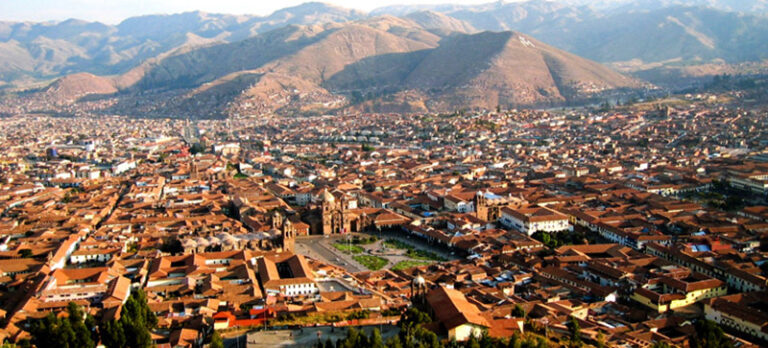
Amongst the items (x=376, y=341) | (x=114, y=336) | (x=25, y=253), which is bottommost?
(x=25, y=253)

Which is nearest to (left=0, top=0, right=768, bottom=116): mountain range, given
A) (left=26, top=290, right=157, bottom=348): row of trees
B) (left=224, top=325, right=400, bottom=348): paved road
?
(left=224, top=325, right=400, bottom=348): paved road

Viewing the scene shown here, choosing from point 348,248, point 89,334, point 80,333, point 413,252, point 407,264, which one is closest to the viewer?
point 80,333

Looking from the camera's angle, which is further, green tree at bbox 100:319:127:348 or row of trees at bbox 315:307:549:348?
green tree at bbox 100:319:127:348

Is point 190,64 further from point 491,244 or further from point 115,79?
point 491,244

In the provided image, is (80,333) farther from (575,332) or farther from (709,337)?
(709,337)

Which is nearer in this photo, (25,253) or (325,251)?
(25,253)

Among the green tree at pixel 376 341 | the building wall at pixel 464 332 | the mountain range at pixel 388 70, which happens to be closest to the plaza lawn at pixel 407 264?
the building wall at pixel 464 332

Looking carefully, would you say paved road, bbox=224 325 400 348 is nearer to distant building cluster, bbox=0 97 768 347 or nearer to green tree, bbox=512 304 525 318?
distant building cluster, bbox=0 97 768 347

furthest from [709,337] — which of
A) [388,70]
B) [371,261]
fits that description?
[388,70]
